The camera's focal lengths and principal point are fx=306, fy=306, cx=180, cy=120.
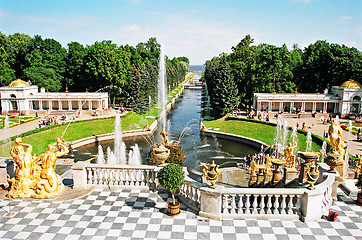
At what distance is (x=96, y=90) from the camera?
67.6 metres

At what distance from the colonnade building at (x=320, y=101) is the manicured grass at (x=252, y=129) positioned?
13267 millimetres

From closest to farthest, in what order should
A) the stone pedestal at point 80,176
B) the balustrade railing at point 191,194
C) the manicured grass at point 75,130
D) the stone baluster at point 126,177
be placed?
the balustrade railing at point 191,194, the stone pedestal at point 80,176, the stone baluster at point 126,177, the manicured grass at point 75,130

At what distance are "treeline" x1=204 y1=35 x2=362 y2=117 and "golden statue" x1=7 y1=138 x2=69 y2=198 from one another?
143 ft

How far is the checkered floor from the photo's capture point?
1129 centimetres

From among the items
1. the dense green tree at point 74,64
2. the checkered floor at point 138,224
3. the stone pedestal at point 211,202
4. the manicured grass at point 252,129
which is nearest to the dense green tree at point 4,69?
the dense green tree at point 74,64

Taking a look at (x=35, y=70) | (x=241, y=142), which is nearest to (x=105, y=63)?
(x=35, y=70)

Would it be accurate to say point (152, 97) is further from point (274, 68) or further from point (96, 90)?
point (274, 68)

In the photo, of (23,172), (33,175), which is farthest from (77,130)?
(23,172)

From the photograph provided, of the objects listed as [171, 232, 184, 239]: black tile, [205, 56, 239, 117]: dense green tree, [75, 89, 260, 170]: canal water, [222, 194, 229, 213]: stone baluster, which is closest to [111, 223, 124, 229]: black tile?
[171, 232, 184, 239]: black tile

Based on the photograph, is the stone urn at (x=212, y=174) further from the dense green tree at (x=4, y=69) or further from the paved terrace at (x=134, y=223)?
the dense green tree at (x=4, y=69)

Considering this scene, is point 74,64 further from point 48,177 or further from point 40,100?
point 48,177

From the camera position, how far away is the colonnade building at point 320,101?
2314 inches

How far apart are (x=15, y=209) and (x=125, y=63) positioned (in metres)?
60.9

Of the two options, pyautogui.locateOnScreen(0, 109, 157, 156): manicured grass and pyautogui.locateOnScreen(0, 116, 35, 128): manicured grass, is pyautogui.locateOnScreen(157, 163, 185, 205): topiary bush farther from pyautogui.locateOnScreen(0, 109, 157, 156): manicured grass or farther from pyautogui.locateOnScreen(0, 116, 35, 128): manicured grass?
pyautogui.locateOnScreen(0, 116, 35, 128): manicured grass
